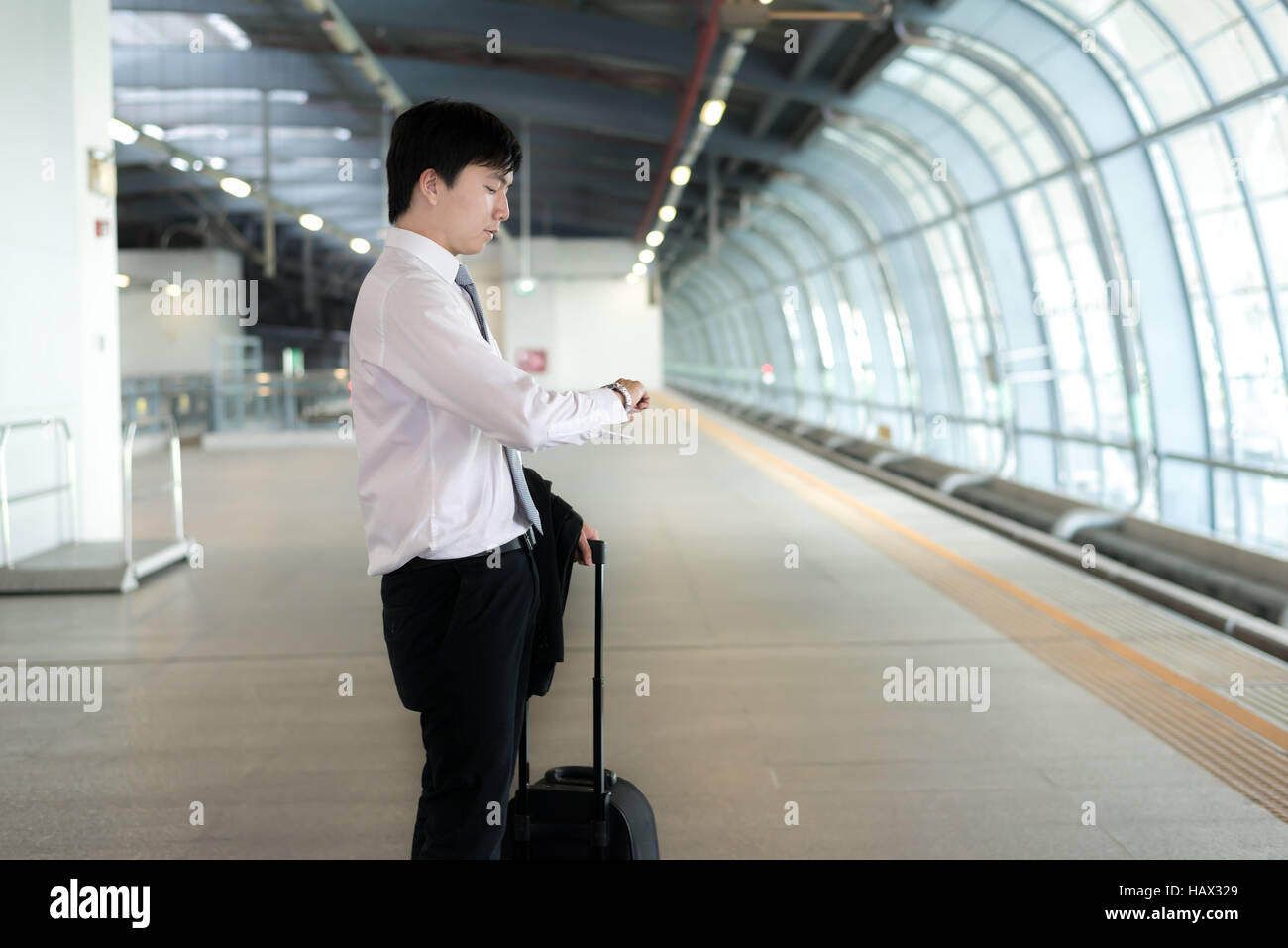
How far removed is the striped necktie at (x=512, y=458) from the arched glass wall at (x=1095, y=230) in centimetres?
742

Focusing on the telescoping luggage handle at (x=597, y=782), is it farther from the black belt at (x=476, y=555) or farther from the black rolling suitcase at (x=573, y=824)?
the black belt at (x=476, y=555)

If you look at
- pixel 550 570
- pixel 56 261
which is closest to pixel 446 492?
pixel 550 570

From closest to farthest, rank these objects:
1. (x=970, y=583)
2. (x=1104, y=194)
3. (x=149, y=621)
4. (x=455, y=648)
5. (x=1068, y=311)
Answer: (x=455, y=648) → (x=149, y=621) → (x=970, y=583) → (x=1104, y=194) → (x=1068, y=311)

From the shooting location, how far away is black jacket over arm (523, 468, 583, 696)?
2.40m

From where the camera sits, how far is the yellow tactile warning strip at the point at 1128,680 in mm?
4031

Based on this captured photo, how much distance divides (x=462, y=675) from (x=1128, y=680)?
152 inches

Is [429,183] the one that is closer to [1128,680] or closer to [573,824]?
[573,824]

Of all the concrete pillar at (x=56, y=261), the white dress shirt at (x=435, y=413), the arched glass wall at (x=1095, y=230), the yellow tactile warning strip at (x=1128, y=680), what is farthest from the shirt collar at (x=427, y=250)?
the arched glass wall at (x=1095, y=230)

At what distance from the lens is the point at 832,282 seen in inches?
1220

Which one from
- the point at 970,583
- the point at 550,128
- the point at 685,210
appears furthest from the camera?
the point at 685,210

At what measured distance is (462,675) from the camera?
2.20 metres

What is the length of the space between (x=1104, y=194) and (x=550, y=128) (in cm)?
1212

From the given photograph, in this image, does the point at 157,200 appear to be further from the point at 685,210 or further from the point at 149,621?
the point at 149,621
